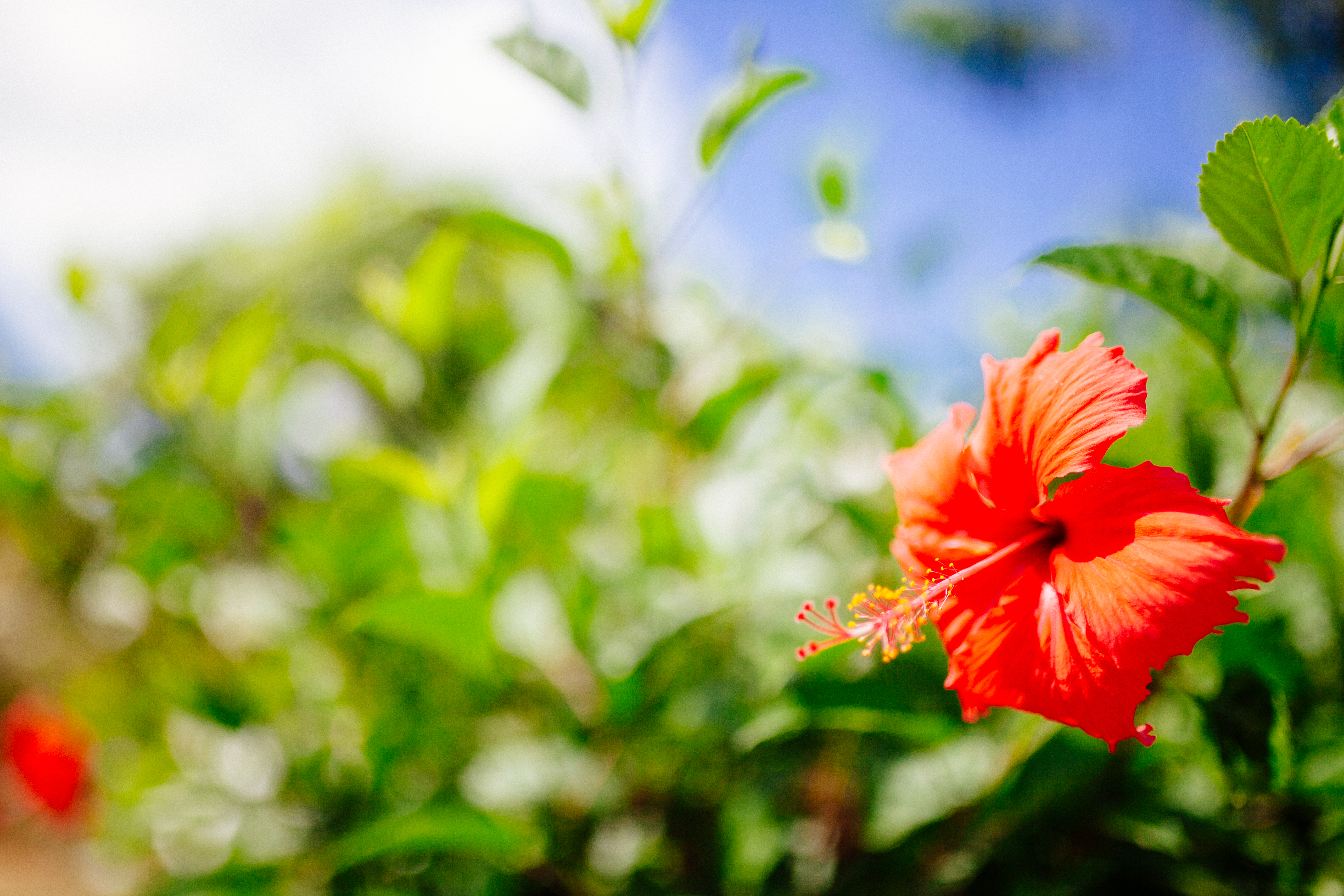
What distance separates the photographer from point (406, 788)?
0.88 meters

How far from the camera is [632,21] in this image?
0.64m

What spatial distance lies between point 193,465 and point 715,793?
2.70ft

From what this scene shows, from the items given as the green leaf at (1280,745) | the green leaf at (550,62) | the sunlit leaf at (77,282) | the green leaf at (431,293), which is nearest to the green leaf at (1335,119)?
the green leaf at (1280,745)

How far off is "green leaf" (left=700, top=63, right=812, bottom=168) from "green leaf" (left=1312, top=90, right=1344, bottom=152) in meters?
0.31

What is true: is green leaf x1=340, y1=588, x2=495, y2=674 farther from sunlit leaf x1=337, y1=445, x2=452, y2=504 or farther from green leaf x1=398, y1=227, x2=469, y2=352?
green leaf x1=398, y1=227, x2=469, y2=352

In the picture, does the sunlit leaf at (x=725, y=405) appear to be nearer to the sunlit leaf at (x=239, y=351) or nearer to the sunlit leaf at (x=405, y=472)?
the sunlit leaf at (x=405, y=472)

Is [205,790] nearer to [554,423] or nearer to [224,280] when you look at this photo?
[554,423]

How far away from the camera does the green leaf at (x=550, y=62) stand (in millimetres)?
587

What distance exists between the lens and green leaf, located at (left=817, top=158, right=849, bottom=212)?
693mm

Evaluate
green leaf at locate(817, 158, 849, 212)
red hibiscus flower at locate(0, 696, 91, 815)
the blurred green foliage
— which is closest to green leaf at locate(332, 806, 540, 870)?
the blurred green foliage

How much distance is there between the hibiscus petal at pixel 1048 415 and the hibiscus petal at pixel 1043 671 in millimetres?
44

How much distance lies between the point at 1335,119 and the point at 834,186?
38 centimetres

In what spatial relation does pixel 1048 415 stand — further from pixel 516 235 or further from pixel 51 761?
pixel 51 761

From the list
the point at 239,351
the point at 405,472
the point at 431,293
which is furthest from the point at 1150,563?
the point at 239,351
